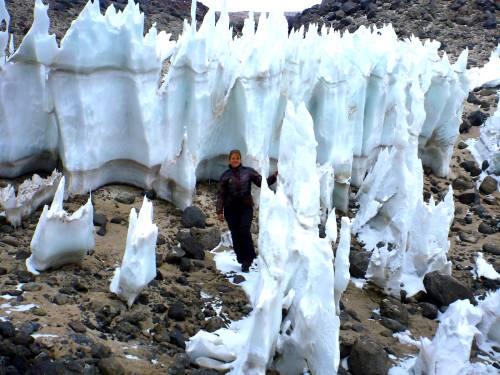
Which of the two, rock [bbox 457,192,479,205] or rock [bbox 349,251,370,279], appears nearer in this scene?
rock [bbox 349,251,370,279]

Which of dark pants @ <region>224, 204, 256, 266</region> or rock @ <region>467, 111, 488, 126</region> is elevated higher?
rock @ <region>467, 111, 488, 126</region>

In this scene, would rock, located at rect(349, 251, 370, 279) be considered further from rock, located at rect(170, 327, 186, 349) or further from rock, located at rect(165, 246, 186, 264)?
rock, located at rect(170, 327, 186, 349)

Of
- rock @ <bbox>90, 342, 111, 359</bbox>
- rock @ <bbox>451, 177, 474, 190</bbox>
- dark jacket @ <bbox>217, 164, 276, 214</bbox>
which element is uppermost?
dark jacket @ <bbox>217, 164, 276, 214</bbox>

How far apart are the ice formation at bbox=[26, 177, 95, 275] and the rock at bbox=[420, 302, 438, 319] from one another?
10.7ft

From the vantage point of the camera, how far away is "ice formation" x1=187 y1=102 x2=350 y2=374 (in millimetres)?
4023

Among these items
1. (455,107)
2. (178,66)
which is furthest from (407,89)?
(178,66)

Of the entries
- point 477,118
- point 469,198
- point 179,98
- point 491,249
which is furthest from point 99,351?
point 477,118

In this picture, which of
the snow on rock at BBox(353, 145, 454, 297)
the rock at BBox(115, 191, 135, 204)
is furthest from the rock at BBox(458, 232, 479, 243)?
the rock at BBox(115, 191, 135, 204)

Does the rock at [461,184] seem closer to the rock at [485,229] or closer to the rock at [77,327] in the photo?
the rock at [485,229]

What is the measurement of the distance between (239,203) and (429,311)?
215cm

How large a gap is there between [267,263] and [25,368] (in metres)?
1.59

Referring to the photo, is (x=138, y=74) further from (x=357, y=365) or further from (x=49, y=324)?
(x=357, y=365)

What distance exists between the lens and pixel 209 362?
Answer: 167 inches

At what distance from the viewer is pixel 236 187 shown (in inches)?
222
